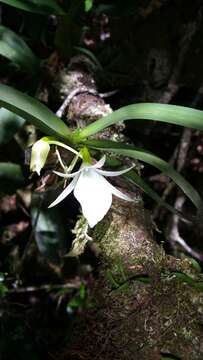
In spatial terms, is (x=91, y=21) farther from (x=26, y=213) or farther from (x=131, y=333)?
(x=131, y=333)

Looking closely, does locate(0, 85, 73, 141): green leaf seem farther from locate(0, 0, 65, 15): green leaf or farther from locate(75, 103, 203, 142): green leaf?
locate(0, 0, 65, 15): green leaf

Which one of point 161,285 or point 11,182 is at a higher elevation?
Result: point 11,182

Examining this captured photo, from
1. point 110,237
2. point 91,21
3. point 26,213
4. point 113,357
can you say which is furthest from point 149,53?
point 113,357

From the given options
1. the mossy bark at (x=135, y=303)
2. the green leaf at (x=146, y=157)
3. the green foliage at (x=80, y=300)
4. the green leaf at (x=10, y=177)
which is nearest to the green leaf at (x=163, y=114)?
the green leaf at (x=146, y=157)

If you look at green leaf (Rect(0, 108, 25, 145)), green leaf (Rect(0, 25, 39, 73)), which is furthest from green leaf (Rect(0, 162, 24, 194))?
green leaf (Rect(0, 25, 39, 73))

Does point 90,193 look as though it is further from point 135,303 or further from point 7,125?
point 7,125

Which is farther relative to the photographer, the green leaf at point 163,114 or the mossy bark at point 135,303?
the mossy bark at point 135,303

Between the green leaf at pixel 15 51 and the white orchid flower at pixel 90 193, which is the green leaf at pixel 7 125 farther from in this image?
the white orchid flower at pixel 90 193
